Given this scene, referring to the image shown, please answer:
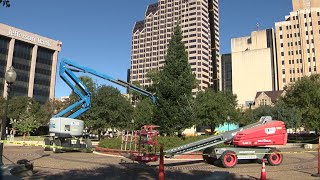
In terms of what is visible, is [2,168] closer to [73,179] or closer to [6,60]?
[73,179]

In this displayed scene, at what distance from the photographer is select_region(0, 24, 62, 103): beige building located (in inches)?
3836

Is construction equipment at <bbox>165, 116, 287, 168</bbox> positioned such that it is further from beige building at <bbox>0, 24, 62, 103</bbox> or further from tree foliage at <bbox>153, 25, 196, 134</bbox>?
beige building at <bbox>0, 24, 62, 103</bbox>

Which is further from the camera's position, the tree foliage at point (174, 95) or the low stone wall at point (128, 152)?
the tree foliage at point (174, 95)

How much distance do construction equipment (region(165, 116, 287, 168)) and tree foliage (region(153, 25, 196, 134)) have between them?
8.41 meters

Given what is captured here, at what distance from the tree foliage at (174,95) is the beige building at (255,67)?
123 m

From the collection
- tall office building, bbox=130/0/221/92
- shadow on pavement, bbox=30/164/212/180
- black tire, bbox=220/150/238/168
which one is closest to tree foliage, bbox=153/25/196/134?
black tire, bbox=220/150/238/168

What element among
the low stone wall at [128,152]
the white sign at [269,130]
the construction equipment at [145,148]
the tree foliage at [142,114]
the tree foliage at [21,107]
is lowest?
the low stone wall at [128,152]

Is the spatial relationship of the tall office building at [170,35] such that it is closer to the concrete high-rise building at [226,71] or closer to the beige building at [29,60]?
the concrete high-rise building at [226,71]

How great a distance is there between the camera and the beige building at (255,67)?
147m

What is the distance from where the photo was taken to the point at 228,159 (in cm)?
1577

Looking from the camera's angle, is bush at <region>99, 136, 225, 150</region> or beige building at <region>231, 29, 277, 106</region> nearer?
bush at <region>99, 136, 225, 150</region>

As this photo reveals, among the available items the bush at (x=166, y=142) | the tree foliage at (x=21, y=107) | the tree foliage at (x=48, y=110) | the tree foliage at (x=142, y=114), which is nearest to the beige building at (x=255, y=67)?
the tree foliage at (x=48, y=110)

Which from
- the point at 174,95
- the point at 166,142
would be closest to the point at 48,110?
the point at 174,95

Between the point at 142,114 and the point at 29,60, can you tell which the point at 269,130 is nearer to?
the point at 142,114
